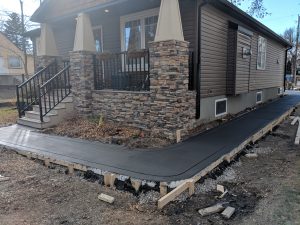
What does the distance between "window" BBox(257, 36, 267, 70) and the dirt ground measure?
8244 millimetres

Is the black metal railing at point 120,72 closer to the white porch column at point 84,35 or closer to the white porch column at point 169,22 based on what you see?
the white porch column at point 84,35

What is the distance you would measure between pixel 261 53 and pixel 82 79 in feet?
28.9

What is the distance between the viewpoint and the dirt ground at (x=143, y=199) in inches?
121

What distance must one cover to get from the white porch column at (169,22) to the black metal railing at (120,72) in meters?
0.79

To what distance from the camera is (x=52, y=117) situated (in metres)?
7.68

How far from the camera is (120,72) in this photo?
7.49m

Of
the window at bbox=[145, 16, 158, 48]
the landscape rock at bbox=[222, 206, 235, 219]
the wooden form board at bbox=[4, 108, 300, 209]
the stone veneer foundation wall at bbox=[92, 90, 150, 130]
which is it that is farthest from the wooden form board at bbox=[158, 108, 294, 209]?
the window at bbox=[145, 16, 158, 48]

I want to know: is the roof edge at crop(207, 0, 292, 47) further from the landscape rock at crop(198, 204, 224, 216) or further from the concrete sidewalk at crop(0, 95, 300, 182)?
the landscape rock at crop(198, 204, 224, 216)

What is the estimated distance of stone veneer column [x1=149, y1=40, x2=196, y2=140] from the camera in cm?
581

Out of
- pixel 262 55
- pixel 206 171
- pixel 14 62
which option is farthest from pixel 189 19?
pixel 14 62

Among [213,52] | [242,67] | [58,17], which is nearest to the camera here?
[213,52]

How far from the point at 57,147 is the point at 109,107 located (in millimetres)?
2180

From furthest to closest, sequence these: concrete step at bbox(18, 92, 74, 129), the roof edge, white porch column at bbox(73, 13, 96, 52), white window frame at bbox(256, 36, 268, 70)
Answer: white window frame at bbox(256, 36, 268, 70)
white porch column at bbox(73, 13, 96, 52)
concrete step at bbox(18, 92, 74, 129)
the roof edge

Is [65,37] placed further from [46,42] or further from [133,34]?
[133,34]
